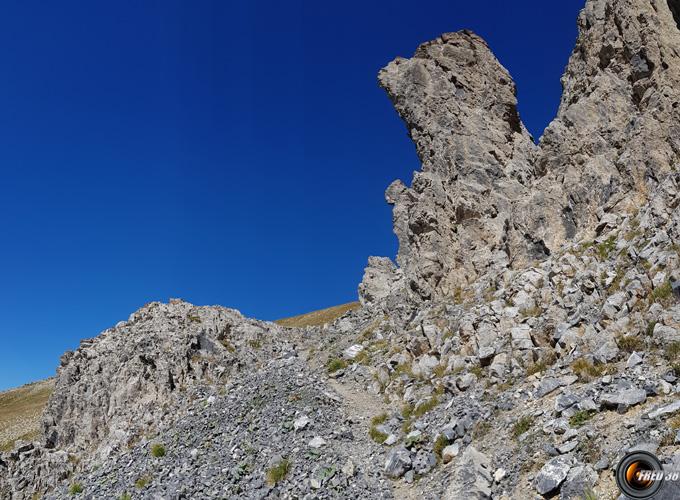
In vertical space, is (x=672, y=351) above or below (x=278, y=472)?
below

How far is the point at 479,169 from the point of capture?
39781 mm

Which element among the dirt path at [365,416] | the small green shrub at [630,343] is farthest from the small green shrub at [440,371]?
the small green shrub at [630,343]

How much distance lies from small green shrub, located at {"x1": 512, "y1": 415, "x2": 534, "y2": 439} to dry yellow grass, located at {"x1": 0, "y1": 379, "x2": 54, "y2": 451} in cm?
4451

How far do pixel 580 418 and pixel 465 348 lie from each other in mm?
10173

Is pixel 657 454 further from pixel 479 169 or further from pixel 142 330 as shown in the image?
pixel 142 330

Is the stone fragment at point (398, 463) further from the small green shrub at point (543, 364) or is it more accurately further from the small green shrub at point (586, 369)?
the small green shrub at point (586, 369)

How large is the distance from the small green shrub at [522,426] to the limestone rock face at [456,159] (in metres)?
18.6

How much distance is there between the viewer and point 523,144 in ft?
142

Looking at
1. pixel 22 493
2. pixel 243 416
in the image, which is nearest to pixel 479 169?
pixel 243 416

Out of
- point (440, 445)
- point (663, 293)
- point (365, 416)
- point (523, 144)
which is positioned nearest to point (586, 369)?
point (663, 293)

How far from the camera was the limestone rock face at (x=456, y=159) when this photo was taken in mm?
Result: 37000

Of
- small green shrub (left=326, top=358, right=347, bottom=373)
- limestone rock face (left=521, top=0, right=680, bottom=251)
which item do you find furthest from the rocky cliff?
small green shrub (left=326, top=358, right=347, bottom=373)

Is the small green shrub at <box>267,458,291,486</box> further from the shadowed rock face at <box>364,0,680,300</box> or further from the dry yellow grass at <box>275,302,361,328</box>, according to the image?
the dry yellow grass at <box>275,302,361,328</box>

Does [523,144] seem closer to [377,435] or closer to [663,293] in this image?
[663,293]
